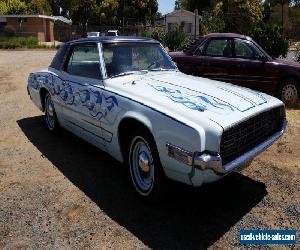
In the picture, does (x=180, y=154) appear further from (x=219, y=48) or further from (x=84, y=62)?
(x=219, y=48)

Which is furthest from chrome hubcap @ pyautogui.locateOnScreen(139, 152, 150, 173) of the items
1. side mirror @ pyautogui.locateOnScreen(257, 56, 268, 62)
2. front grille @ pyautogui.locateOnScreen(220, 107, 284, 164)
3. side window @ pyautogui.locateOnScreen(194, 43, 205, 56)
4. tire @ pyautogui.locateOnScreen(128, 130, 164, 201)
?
side window @ pyautogui.locateOnScreen(194, 43, 205, 56)

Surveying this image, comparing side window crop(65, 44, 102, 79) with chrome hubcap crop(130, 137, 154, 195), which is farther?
side window crop(65, 44, 102, 79)

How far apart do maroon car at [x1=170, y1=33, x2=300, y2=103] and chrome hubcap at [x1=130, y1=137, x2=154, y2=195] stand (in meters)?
5.45

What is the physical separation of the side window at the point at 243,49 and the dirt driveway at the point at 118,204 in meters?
3.59

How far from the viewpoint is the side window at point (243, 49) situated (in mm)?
9391

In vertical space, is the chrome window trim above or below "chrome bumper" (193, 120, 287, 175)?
above

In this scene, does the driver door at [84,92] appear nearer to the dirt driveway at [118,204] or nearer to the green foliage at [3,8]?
the dirt driveway at [118,204]

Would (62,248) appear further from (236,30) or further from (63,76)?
(236,30)

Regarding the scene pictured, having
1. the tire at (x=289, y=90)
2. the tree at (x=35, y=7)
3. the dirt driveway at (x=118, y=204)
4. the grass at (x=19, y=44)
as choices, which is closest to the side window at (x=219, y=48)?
the tire at (x=289, y=90)

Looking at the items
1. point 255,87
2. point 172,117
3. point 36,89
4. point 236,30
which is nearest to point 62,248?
point 172,117

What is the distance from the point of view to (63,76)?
6309 millimetres

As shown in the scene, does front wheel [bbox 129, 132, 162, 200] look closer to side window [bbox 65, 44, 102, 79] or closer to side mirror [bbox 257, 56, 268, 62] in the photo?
side window [bbox 65, 44, 102, 79]

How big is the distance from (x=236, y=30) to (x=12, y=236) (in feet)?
127

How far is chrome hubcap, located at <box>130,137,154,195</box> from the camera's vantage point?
14.5ft
